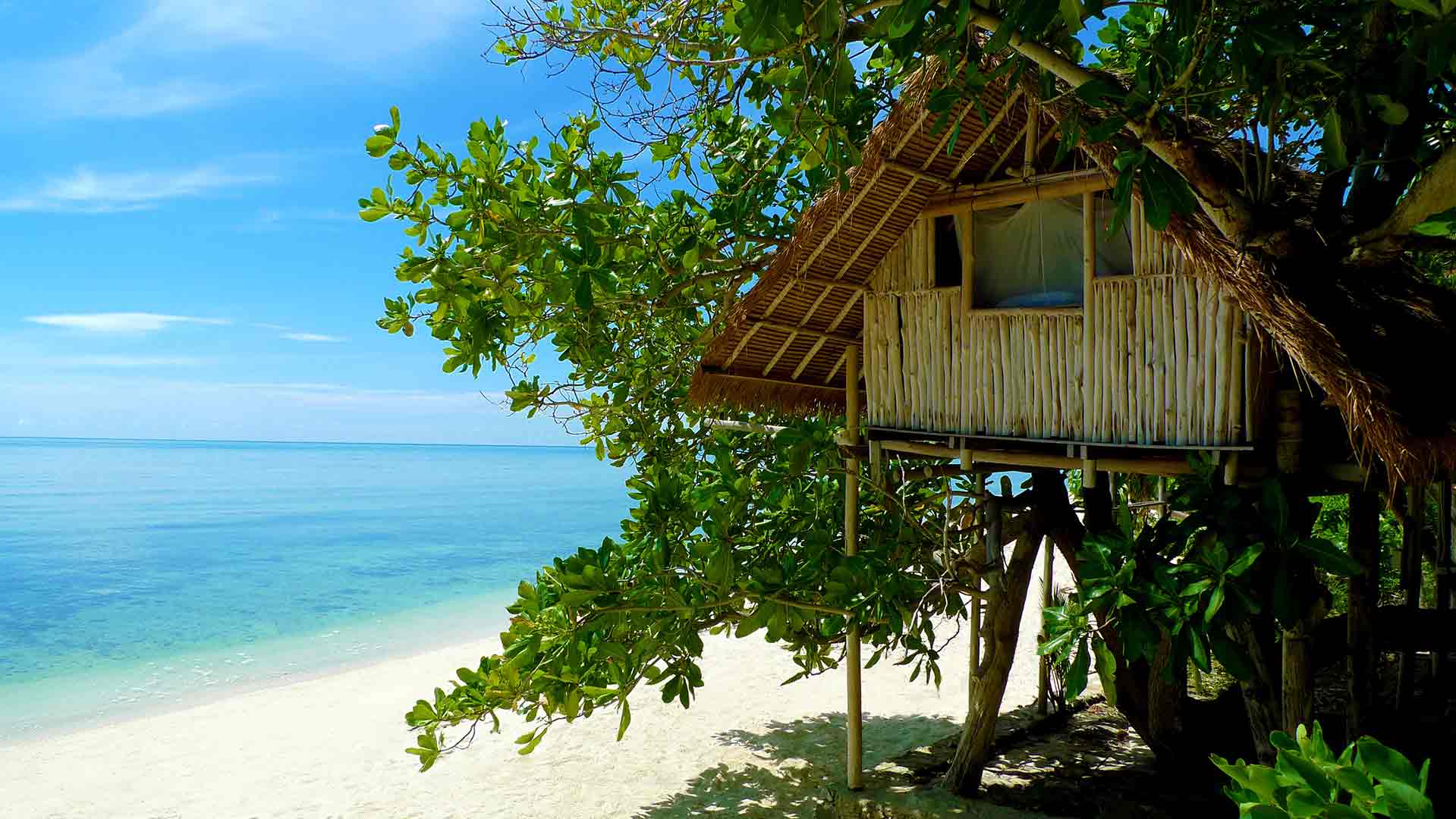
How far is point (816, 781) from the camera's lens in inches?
263

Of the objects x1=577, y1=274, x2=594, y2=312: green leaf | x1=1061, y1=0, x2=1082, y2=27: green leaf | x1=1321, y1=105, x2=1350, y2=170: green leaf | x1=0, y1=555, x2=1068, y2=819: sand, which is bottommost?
x1=0, y1=555, x2=1068, y2=819: sand

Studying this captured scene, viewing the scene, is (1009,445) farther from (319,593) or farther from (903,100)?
(319,593)

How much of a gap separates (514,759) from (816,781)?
2688 mm

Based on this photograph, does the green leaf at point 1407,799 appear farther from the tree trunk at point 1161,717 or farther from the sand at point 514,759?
the tree trunk at point 1161,717

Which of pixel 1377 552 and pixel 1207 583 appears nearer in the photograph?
pixel 1207 583

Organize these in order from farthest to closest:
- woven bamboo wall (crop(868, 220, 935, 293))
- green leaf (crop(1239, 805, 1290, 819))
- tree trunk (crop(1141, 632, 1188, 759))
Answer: tree trunk (crop(1141, 632, 1188, 759)), woven bamboo wall (crop(868, 220, 935, 293)), green leaf (crop(1239, 805, 1290, 819))

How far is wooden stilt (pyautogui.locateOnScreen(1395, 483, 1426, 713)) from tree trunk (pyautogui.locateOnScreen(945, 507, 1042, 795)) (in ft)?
8.24

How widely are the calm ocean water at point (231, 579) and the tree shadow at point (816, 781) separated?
8753 millimetres

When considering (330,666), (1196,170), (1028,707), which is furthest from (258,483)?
(1196,170)

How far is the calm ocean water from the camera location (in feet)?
45.7

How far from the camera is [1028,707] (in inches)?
290

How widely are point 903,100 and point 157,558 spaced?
27447 millimetres

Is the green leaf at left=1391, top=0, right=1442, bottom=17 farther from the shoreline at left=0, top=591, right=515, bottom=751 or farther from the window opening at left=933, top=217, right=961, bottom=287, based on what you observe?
the shoreline at left=0, top=591, right=515, bottom=751

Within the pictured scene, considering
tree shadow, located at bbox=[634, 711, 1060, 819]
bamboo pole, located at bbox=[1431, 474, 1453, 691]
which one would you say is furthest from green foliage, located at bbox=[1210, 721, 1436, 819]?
bamboo pole, located at bbox=[1431, 474, 1453, 691]
